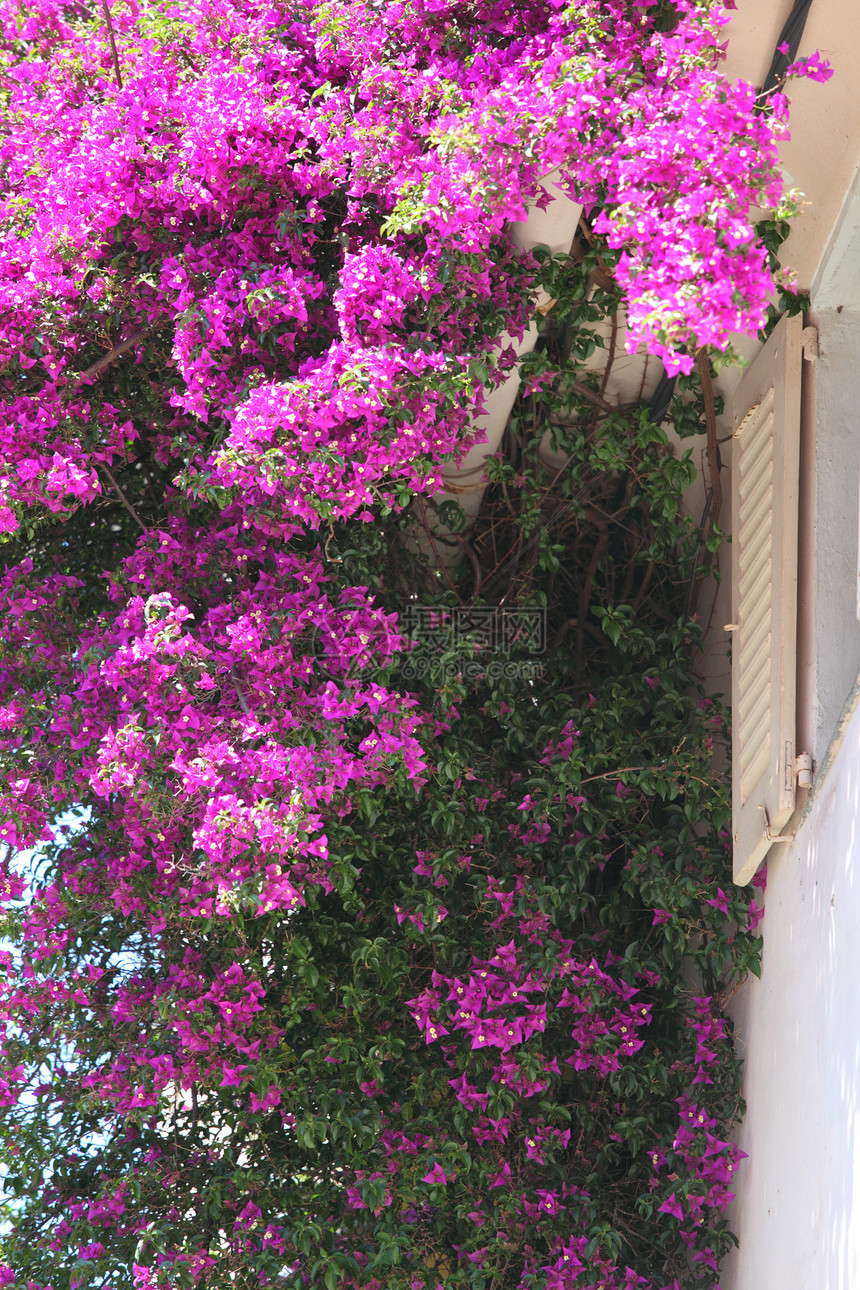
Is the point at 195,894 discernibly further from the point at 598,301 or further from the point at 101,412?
the point at 598,301

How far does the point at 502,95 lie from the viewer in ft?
7.13

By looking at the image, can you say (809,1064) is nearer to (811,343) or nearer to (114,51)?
(811,343)

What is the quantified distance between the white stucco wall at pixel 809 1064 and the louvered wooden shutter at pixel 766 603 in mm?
94

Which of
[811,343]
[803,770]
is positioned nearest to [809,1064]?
[803,770]

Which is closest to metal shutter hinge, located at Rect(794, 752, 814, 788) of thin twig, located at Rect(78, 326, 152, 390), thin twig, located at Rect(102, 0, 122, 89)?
thin twig, located at Rect(78, 326, 152, 390)

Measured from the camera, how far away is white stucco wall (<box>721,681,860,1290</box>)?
7.07ft

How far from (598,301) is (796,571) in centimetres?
80

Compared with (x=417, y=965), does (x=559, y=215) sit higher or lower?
higher

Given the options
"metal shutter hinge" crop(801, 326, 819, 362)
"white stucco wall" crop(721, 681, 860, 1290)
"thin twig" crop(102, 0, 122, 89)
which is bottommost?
"white stucco wall" crop(721, 681, 860, 1290)

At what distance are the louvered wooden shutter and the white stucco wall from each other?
0.09 meters

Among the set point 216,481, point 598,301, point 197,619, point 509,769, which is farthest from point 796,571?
point 197,619

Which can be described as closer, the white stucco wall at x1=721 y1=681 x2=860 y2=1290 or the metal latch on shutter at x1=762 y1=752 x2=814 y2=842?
the white stucco wall at x1=721 y1=681 x2=860 y2=1290

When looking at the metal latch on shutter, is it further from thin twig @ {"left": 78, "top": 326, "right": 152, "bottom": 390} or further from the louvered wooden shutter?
thin twig @ {"left": 78, "top": 326, "right": 152, "bottom": 390}

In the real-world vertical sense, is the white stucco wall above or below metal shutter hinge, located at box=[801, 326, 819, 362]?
below
